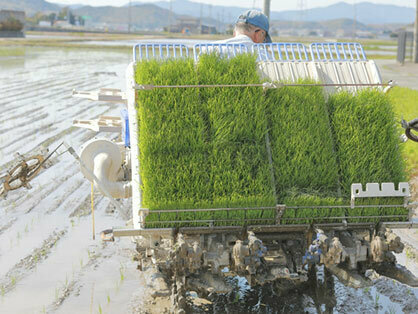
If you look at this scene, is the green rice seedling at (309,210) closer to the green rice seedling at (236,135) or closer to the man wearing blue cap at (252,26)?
the green rice seedling at (236,135)

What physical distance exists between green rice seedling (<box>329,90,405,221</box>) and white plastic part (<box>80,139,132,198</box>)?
1.70 meters

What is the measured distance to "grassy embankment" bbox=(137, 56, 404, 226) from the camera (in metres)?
4.50

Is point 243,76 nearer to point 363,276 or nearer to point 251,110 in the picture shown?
point 251,110

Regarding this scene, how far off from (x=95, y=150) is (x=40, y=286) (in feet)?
4.52

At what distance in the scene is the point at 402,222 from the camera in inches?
183

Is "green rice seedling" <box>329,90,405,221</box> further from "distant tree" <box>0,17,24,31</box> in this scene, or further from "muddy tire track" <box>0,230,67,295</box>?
"distant tree" <box>0,17,24,31</box>

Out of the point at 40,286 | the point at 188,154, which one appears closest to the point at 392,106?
the point at 188,154

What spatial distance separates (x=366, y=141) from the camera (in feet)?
15.8

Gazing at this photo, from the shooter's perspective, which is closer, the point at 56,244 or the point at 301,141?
the point at 301,141

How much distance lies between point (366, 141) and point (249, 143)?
2.94 ft

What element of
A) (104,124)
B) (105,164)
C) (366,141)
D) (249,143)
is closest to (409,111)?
(104,124)

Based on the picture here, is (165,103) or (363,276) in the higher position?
(165,103)

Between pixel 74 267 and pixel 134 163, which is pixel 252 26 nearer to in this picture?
pixel 134 163

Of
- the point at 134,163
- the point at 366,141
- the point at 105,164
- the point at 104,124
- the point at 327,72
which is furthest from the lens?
the point at 104,124
